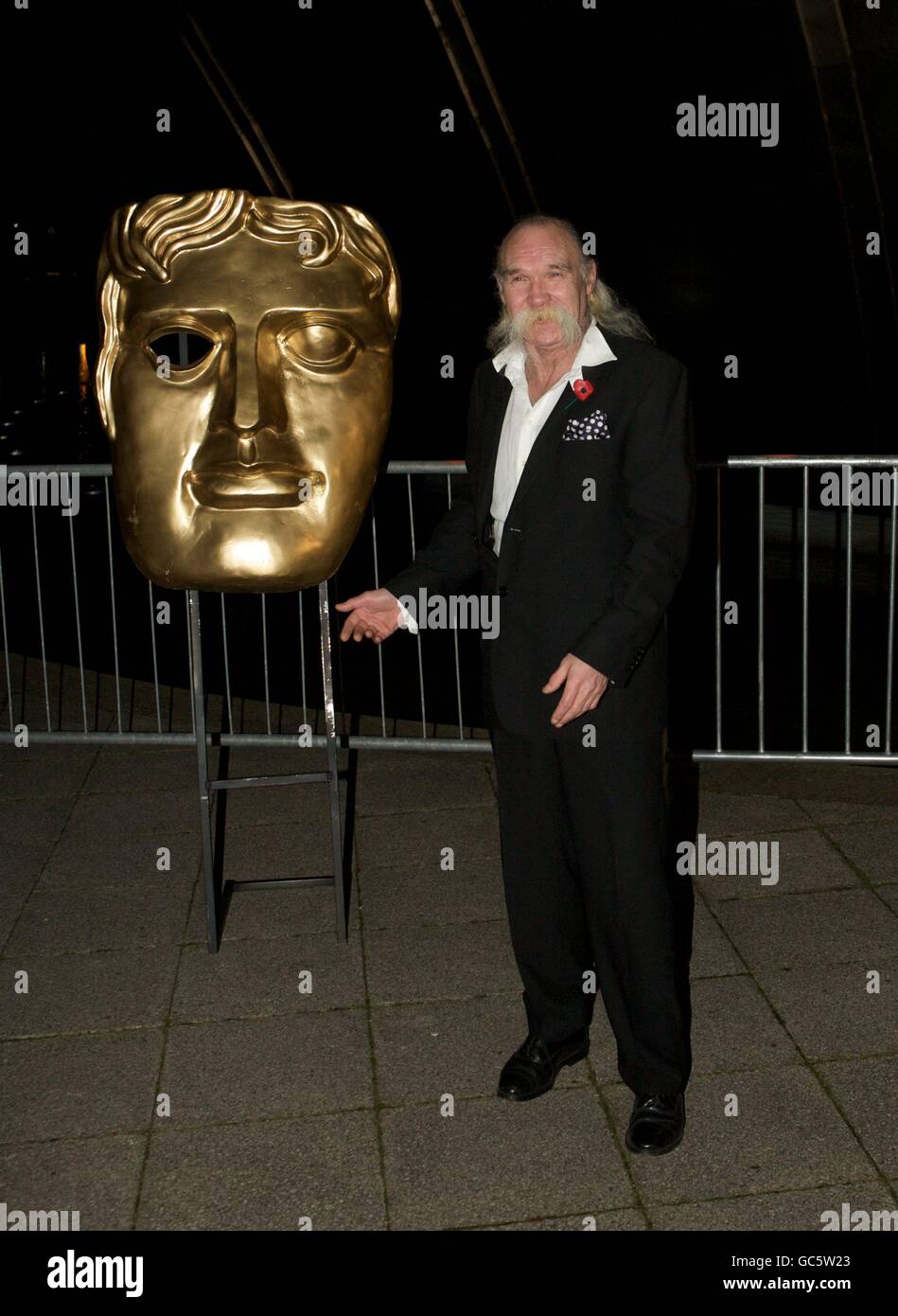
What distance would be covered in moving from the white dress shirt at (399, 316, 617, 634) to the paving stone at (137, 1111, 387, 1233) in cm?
137

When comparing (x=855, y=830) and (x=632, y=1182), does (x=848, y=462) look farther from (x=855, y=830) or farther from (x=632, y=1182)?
(x=632, y=1182)

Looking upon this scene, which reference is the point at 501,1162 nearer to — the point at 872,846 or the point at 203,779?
the point at 203,779

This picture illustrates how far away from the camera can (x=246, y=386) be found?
3.62 meters

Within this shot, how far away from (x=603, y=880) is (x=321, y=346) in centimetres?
167

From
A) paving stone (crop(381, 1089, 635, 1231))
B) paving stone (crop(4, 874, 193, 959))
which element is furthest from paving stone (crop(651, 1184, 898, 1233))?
paving stone (crop(4, 874, 193, 959))

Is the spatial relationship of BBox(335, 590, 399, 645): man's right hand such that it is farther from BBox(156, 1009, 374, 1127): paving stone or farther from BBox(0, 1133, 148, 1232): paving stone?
BBox(0, 1133, 148, 1232): paving stone

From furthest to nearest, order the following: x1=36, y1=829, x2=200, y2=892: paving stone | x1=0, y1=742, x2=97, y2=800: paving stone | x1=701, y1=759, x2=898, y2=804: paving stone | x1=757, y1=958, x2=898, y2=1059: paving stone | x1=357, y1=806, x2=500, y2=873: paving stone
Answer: x1=0, y1=742, x2=97, y2=800: paving stone
x1=701, y1=759, x2=898, y2=804: paving stone
x1=357, y1=806, x2=500, y2=873: paving stone
x1=36, y1=829, x2=200, y2=892: paving stone
x1=757, y1=958, x2=898, y2=1059: paving stone

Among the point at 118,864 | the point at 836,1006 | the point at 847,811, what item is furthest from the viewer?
the point at 847,811

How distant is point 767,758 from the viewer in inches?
236

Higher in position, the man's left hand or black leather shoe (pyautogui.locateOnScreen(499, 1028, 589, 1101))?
the man's left hand

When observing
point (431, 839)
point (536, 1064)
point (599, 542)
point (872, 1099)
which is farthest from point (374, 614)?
point (431, 839)

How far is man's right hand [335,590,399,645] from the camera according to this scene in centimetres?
356

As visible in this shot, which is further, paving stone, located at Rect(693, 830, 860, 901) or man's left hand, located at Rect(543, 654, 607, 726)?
paving stone, located at Rect(693, 830, 860, 901)

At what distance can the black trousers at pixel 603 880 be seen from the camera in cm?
328
